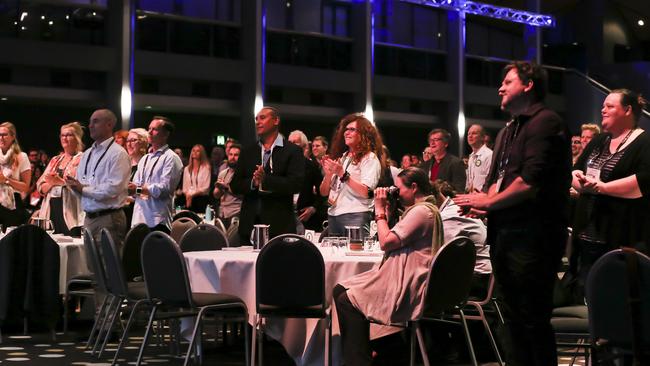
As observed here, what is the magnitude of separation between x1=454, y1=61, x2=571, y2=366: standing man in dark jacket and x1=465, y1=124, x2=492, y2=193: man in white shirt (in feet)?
19.3

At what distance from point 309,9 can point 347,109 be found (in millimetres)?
2224

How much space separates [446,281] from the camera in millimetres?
5266

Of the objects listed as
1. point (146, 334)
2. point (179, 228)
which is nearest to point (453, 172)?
point (179, 228)

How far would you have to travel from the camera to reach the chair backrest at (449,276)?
205 inches

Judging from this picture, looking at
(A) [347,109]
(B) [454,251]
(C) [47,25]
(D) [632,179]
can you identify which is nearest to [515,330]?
(B) [454,251]

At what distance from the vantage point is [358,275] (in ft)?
18.1

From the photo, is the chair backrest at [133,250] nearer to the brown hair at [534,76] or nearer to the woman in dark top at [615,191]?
the woman in dark top at [615,191]

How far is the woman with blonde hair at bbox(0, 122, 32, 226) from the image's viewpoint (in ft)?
30.4

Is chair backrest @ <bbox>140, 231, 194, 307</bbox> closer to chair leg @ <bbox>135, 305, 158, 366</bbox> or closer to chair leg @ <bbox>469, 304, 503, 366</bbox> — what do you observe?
chair leg @ <bbox>135, 305, 158, 366</bbox>

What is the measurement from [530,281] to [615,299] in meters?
0.36

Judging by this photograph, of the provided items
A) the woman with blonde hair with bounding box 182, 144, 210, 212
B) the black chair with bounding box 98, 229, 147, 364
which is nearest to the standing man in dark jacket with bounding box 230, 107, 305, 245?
the black chair with bounding box 98, 229, 147, 364

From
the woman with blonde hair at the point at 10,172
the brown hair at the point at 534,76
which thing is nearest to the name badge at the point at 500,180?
the brown hair at the point at 534,76

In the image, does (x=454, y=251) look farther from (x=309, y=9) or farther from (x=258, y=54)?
(x=309, y=9)

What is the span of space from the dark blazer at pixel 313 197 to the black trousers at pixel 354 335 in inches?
140
